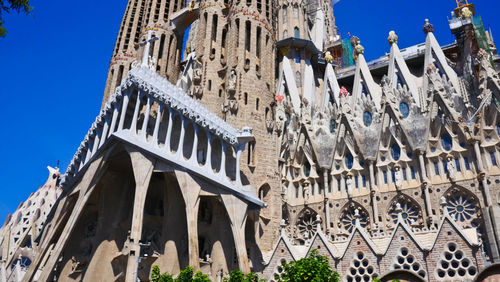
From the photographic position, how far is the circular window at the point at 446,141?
22.0m

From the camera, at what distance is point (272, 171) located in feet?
71.7

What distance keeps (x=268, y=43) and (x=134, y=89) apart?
31.1 ft

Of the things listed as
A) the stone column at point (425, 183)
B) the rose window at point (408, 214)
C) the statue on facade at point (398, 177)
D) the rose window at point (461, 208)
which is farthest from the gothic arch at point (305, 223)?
the rose window at point (461, 208)

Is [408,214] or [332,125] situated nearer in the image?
[408,214]

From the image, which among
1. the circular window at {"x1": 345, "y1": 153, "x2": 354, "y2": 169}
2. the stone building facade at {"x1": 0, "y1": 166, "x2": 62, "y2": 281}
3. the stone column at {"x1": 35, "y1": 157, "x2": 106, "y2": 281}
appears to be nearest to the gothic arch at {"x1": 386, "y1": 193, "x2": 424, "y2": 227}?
the circular window at {"x1": 345, "y1": 153, "x2": 354, "y2": 169}

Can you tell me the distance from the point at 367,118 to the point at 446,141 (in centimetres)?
483

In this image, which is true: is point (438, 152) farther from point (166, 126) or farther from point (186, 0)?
point (186, 0)

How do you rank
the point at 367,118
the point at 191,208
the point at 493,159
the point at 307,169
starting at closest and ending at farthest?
the point at 191,208 → the point at 493,159 → the point at 307,169 → the point at 367,118

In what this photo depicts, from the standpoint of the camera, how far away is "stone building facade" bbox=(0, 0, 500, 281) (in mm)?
18016

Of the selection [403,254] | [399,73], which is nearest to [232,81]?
[399,73]

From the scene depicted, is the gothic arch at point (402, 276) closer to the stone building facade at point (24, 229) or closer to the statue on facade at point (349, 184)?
the statue on facade at point (349, 184)

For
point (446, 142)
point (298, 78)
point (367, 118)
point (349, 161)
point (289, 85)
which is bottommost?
point (349, 161)

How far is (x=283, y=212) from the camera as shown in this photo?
23625 mm

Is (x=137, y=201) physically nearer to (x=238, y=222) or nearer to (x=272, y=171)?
(x=238, y=222)
